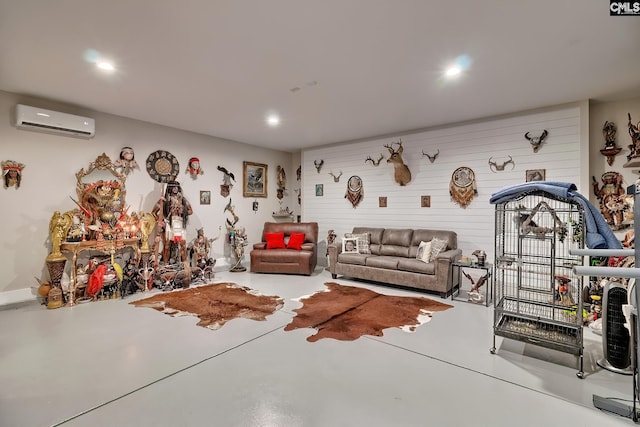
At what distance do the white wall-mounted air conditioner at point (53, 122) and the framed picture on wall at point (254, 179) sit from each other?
2980 millimetres

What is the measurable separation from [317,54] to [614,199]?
14.5 feet

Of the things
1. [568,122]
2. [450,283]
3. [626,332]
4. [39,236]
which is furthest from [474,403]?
[39,236]

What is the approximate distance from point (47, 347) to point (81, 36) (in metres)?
2.90

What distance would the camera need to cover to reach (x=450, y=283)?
4348mm

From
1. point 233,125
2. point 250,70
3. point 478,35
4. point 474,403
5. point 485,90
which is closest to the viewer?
point 474,403

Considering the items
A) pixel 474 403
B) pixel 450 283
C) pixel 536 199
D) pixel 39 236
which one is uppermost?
pixel 536 199

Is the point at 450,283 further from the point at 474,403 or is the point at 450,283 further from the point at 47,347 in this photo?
the point at 47,347

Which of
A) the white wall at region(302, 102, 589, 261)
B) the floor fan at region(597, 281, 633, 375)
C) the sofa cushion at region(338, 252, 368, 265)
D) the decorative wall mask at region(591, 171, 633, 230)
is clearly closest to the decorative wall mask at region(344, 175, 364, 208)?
the white wall at region(302, 102, 589, 261)

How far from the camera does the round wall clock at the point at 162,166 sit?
17.4 feet

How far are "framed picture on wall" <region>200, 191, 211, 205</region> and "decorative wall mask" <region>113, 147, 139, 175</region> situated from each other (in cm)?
139

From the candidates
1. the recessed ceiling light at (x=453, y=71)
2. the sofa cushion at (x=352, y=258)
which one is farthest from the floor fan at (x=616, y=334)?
the sofa cushion at (x=352, y=258)

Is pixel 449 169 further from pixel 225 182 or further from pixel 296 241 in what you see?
pixel 225 182

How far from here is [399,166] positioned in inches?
222

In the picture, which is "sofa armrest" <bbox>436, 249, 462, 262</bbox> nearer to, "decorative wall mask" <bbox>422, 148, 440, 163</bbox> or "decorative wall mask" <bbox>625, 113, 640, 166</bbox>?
"decorative wall mask" <bbox>422, 148, 440, 163</bbox>
